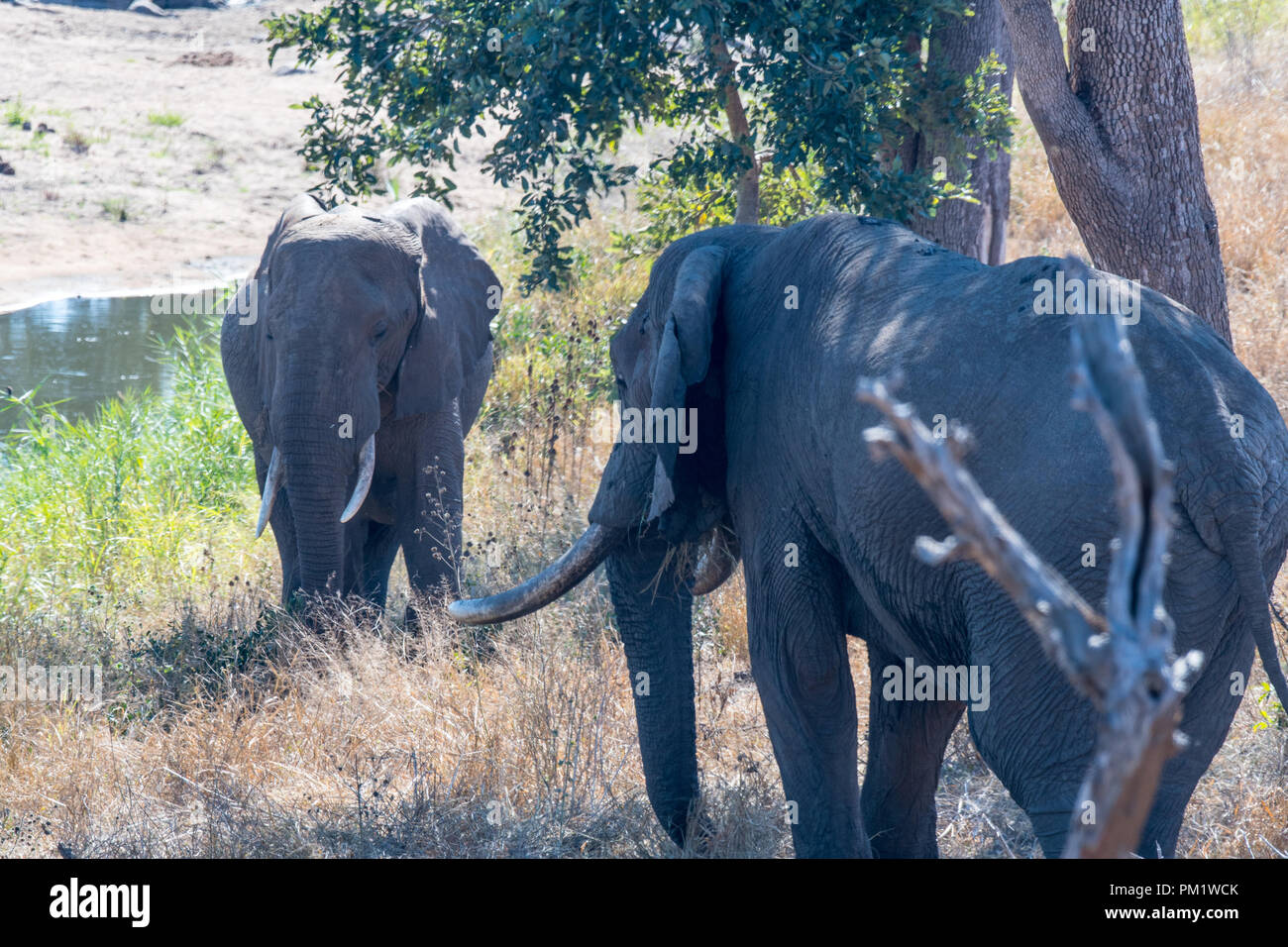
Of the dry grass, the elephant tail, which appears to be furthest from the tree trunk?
the elephant tail

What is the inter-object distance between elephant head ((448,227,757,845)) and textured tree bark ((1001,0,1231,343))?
1.99m

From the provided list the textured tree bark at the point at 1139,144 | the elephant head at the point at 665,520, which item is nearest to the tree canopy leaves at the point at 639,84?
the textured tree bark at the point at 1139,144

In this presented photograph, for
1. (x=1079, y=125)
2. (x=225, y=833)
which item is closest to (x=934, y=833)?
(x=225, y=833)

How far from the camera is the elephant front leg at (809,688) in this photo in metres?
3.80

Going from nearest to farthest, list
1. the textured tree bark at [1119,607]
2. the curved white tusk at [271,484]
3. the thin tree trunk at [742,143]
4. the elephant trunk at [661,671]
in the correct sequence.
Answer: the textured tree bark at [1119,607] < the elephant trunk at [661,671] < the curved white tusk at [271,484] < the thin tree trunk at [742,143]

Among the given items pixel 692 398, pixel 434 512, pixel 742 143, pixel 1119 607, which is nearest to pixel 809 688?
pixel 692 398

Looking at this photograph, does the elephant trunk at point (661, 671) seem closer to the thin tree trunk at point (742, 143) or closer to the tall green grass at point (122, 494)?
the thin tree trunk at point (742, 143)

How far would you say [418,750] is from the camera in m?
5.20

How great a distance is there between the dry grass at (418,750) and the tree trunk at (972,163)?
247cm

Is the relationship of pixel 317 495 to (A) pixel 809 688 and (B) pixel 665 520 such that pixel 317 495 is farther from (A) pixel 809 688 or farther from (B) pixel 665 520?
(A) pixel 809 688

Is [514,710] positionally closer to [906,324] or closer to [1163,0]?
[906,324]

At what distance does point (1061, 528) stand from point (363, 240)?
4497 mm

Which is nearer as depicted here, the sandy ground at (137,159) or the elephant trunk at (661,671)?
the elephant trunk at (661,671)

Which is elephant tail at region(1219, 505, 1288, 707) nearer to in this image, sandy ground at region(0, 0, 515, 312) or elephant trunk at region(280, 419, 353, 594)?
elephant trunk at region(280, 419, 353, 594)
